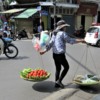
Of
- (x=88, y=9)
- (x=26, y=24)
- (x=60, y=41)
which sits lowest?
(x=26, y=24)

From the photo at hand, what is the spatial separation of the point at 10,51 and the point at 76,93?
6.26m

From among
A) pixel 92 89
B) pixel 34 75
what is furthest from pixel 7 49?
pixel 92 89

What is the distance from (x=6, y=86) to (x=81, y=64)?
14.9 feet

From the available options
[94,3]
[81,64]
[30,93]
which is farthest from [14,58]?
[94,3]

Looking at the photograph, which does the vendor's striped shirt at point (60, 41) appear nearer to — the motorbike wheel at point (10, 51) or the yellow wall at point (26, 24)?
the motorbike wheel at point (10, 51)

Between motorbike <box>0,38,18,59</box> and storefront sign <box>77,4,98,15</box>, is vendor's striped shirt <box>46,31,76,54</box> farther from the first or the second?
storefront sign <box>77,4,98,15</box>

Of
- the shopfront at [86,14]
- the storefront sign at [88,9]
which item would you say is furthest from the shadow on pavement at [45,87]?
the storefront sign at [88,9]

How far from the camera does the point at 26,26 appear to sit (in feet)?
96.6

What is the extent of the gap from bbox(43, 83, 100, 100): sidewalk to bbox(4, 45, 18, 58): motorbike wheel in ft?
18.7

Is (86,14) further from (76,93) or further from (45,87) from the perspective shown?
(76,93)

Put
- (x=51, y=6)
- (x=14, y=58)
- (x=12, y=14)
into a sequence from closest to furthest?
(x=14, y=58) → (x=51, y=6) → (x=12, y=14)

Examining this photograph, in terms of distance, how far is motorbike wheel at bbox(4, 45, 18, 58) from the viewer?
12434 millimetres

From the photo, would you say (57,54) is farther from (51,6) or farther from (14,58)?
(51,6)

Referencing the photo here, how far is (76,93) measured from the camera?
6680 mm
